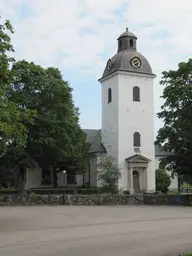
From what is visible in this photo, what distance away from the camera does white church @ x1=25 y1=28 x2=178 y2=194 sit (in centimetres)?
5241

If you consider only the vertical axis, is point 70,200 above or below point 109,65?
below

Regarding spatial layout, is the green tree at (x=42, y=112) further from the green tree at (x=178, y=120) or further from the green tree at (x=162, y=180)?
the green tree at (x=162, y=180)

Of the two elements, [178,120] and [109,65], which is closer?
[178,120]

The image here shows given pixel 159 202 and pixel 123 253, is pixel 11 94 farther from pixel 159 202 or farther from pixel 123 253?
pixel 123 253

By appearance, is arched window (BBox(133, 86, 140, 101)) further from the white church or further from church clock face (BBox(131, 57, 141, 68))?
church clock face (BBox(131, 57, 141, 68))

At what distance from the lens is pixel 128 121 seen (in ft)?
175

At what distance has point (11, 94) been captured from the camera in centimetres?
3725

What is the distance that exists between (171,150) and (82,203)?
32.3 ft

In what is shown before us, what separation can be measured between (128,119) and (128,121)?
0.94 ft

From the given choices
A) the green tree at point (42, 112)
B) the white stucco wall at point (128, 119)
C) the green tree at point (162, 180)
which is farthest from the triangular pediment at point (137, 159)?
the green tree at point (42, 112)

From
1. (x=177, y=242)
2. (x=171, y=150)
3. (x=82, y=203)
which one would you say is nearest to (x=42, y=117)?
(x=82, y=203)

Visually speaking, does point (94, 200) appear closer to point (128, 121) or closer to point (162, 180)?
point (128, 121)

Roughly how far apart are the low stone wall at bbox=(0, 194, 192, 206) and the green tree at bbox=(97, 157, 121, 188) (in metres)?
12.2

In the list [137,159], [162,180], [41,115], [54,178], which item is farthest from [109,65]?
[41,115]
